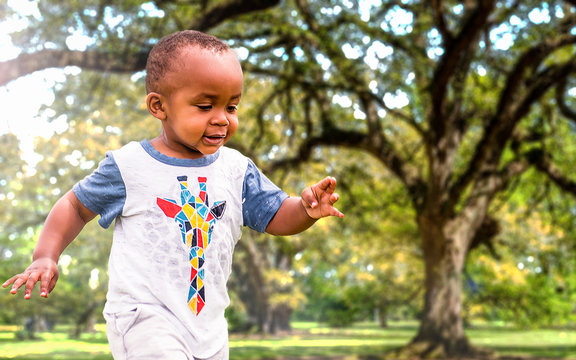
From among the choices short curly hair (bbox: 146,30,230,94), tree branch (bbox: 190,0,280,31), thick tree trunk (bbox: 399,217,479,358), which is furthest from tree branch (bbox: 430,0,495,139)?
short curly hair (bbox: 146,30,230,94)

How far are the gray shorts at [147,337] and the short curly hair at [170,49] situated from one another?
0.84m

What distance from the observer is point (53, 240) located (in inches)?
90.7

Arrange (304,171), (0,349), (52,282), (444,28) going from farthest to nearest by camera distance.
A: (304,171), (0,349), (444,28), (52,282)

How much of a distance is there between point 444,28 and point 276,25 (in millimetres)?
3028

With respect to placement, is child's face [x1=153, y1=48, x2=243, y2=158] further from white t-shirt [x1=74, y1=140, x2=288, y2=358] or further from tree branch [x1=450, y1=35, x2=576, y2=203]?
tree branch [x1=450, y1=35, x2=576, y2=203]

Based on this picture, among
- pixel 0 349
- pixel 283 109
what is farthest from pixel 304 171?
pixel 0 349

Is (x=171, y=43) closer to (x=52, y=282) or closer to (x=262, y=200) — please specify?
(x=262, y=200)

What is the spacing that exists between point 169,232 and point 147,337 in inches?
14.7

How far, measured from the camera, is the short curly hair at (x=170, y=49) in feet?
7.36

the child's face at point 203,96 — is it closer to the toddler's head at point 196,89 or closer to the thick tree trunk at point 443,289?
the toddler's head at point 196,89

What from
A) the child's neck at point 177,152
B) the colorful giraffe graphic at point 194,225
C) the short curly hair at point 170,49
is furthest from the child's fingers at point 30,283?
the short curly hair at point 170,49

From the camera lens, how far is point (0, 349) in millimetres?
14422

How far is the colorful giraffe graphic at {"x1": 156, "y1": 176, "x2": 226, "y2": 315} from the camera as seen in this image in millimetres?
2217

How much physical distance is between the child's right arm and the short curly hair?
547 mm
